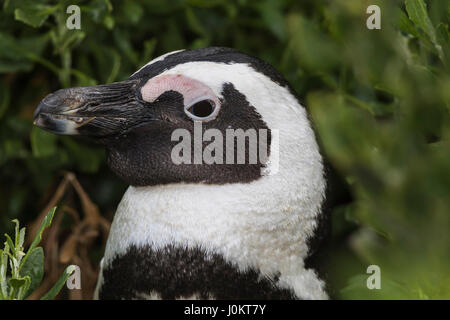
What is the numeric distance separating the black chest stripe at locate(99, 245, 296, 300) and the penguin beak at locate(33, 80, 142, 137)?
16 cm

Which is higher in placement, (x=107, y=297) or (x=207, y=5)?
(x=207, y=5)

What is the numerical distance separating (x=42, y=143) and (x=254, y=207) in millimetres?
462

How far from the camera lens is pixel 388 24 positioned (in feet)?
0.98

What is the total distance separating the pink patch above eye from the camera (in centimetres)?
72

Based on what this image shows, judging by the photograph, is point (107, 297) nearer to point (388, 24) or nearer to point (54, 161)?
point (54, 161)

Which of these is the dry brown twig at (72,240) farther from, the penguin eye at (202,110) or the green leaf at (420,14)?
the green leaf at (420,14)

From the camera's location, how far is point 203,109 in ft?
2.38

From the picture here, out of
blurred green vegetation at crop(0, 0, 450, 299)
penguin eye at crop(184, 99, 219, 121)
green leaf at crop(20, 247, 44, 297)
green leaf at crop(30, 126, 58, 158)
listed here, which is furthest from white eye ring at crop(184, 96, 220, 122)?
green leaf at crop(30, 126, 58, 158)

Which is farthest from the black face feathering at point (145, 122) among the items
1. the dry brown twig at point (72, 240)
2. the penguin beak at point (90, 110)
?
the dry brown twig at point (72, 240)

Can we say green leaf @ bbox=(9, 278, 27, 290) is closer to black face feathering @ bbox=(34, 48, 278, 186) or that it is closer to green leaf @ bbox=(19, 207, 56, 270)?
green leaf @ bbox=(19, 207, 56, 270)

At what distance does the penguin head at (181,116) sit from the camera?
0.72m

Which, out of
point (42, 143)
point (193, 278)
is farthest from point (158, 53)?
point (193, 278)
